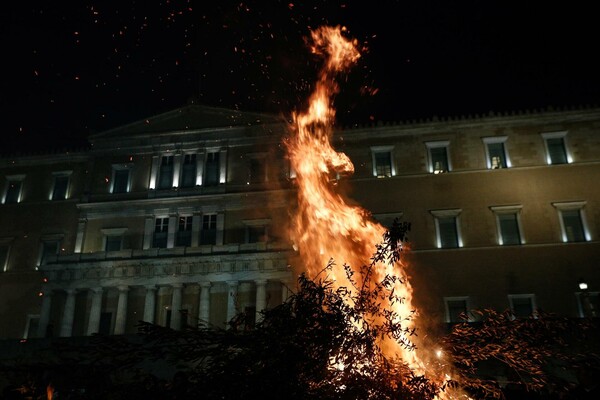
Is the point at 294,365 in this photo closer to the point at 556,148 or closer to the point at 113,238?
the point at 113,238

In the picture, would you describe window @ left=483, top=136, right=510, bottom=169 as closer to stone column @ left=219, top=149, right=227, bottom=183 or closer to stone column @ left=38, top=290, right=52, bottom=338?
stone column @ left=219, top=149, right=227, bottom=183

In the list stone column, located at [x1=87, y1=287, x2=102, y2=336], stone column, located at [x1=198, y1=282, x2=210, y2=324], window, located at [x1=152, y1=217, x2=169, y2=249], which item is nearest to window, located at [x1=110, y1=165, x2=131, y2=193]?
window, located at [x1=152, y1=217, x2=169, y2=249]

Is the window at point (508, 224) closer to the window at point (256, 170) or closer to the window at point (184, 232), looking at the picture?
the window at point (256, 170)

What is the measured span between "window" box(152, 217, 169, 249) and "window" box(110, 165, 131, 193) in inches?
134

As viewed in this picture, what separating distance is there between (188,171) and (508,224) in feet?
61.8

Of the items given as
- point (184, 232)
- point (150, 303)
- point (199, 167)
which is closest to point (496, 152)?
point (199, 167)

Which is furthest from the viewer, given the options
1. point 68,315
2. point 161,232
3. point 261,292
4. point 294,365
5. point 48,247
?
point 48,247

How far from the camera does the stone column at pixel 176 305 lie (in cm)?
2939

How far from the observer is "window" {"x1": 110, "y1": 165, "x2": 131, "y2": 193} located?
114 ft

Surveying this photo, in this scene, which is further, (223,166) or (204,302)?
(223,166)

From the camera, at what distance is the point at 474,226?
3028cm

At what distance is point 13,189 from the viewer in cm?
3725

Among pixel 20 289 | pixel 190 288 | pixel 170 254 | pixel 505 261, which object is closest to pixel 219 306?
pixel 190 288

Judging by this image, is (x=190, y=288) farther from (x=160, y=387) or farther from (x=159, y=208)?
(x=160, y=387)
